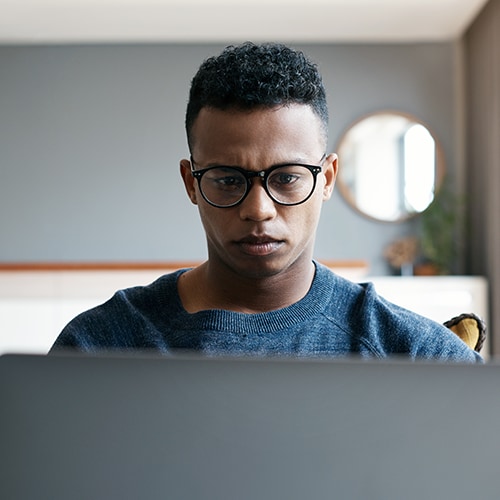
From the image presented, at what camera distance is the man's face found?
1.02 meters

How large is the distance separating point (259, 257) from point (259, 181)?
113mm

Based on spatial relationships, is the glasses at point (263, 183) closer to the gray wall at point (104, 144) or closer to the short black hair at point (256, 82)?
the short black hair at point (256, 82)

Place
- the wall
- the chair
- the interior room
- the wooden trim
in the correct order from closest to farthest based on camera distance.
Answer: the chair, the wall, the wooden trim, the interior room

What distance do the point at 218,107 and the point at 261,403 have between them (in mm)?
646

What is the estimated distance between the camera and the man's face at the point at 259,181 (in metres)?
1.02

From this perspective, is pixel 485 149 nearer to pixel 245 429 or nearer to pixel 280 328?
pixel 280 328

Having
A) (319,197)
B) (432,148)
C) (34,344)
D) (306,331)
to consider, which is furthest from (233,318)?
(432,148)

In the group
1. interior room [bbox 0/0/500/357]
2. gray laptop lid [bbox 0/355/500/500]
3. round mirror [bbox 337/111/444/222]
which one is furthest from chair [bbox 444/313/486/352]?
round mirror [bbox 337/111/444/222]

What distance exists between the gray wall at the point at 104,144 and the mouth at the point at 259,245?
13.1ft

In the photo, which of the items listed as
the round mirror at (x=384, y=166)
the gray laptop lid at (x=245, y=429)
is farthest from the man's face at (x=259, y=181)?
the round mirror at (x=384, y=166)

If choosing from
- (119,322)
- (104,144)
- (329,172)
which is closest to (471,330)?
(329,172)

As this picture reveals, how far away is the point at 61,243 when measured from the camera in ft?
16.7

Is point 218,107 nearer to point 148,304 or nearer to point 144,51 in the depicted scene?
point 148,304

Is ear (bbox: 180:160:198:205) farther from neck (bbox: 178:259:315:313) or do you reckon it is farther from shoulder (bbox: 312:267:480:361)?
shoulder (bbox: 312:267:480:361)
